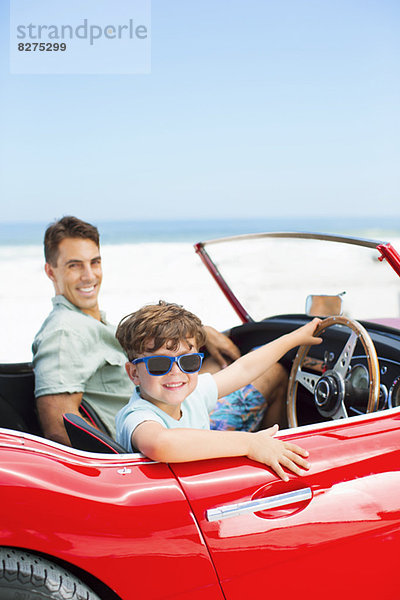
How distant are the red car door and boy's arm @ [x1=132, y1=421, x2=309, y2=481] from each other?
0.02 metres

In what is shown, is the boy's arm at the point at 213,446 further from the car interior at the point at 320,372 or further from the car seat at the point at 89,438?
the car interior at the point at 320,372

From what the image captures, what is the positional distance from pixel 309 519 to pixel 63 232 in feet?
4.69

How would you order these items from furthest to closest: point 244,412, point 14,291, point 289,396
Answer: point 14,291 → point 244,412 → point 289,396

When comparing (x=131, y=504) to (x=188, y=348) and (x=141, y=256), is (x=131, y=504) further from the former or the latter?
(x=141, y=256)

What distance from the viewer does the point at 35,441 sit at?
145 centimetres

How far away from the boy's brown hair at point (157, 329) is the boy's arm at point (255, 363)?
13.4 inches

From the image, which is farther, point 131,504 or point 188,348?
point 188,348

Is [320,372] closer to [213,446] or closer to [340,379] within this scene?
[340,379]

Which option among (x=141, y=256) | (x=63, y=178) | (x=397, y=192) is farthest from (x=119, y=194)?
(x=397, y=192)

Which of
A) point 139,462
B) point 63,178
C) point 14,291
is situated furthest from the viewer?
point 63,178

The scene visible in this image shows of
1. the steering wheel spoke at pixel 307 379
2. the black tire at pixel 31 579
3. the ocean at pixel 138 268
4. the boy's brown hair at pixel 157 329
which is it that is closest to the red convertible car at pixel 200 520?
the black tire at pixel 31 579

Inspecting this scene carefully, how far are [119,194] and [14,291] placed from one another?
7.13m

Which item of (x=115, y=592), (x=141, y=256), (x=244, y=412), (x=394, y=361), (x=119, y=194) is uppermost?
(x=119, y=194)

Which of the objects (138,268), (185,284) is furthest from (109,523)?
(138,268)
